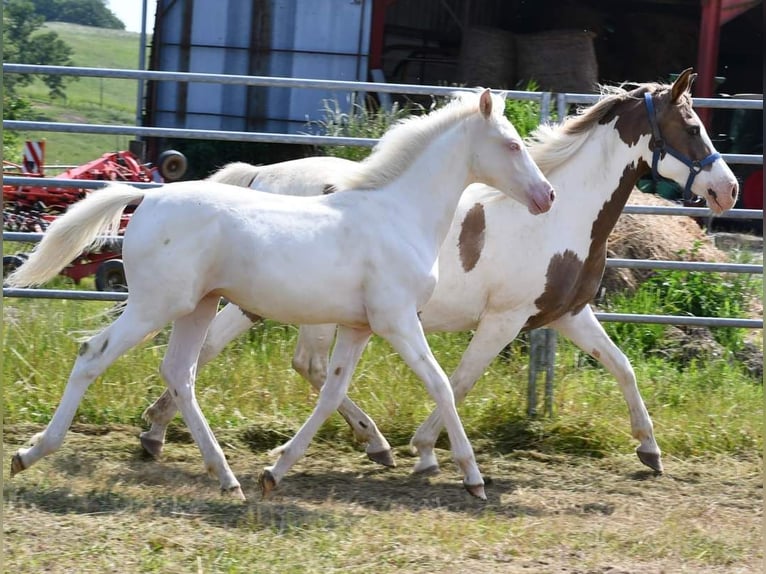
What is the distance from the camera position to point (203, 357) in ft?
18.0

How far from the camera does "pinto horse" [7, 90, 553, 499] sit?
14.7 feet

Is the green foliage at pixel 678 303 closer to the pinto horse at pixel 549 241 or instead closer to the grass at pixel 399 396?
the grass at pixel 399 396

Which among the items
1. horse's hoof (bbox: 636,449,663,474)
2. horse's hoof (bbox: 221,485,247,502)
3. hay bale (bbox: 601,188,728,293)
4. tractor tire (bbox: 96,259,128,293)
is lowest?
horse's hoof (bbox: 221,485,247,502)

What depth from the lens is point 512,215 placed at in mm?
5434

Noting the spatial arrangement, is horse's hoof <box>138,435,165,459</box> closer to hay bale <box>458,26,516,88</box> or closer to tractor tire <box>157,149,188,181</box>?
tractor tire <box>157,149,188,181</box>

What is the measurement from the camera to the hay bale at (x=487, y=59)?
572 inches

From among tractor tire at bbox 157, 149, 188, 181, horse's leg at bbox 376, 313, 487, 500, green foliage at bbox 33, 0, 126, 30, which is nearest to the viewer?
horse's leg at bbox 376, 313, 487, 500

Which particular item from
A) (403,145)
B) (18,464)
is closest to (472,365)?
(403,145)

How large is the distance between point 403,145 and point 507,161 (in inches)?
18.5

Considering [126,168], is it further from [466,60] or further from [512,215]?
[466,60]

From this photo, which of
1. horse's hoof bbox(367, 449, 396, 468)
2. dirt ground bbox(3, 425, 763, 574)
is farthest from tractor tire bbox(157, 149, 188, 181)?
horse's hoof bbox(367, 449, 396, 468)

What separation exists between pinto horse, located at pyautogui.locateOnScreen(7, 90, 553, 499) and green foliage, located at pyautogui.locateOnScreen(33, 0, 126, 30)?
53015mm

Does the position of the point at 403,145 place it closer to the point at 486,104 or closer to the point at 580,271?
the point at 486,104

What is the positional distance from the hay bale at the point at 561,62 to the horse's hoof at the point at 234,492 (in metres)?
10.3
